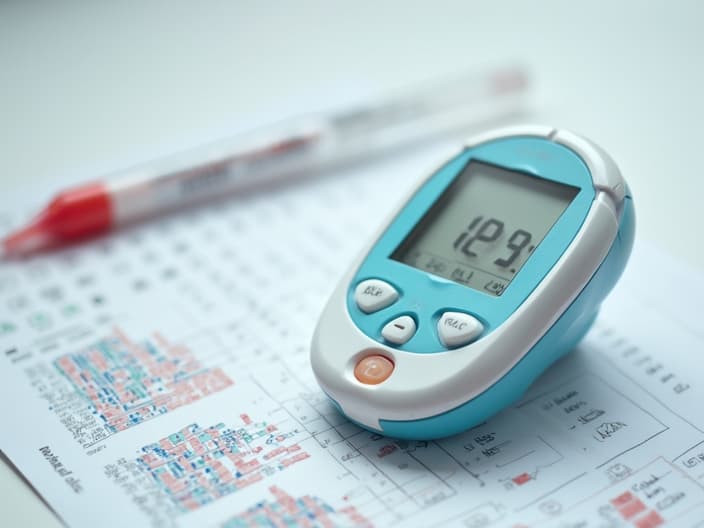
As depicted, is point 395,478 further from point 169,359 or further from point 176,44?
point 176,44

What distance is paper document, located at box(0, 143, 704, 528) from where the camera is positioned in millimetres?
547

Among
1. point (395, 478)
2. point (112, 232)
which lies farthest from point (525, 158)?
point (112, 232)

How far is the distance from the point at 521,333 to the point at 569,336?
61mm

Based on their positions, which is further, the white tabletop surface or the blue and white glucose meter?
the white tabletop surface

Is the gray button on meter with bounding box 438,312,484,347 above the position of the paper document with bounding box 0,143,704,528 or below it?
above

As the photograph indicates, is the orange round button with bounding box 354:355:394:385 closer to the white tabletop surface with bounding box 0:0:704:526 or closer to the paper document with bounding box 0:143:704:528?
the paper document with bounding box 0:143:704:528

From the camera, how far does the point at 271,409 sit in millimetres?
621

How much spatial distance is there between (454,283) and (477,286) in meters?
0.01

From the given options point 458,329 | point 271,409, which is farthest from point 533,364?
point 271,409

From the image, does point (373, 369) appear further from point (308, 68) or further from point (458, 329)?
point (308, 68)

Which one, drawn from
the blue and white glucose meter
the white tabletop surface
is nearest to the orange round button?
the blue and white glucose meter

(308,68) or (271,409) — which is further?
(308,68)

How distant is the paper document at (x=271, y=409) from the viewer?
0.55m

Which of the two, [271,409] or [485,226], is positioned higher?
[485,226]
